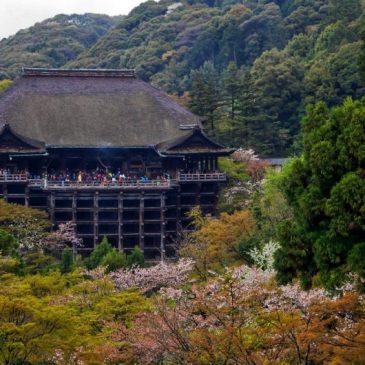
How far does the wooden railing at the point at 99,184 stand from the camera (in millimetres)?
49844

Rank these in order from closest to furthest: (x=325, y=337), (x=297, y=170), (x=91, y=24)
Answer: (x=325, y=337)
(x=297, y=170)
(x=91, y=24)

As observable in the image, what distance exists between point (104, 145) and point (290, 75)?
17412 millimetres

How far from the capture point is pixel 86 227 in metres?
51.2

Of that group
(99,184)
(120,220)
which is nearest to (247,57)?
(120,220)

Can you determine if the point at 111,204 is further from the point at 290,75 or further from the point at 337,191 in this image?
the point at 337,191

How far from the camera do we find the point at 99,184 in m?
50.3

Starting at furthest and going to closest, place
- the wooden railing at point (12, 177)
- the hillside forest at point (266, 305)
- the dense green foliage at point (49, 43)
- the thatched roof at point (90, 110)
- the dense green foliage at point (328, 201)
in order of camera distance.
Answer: the dense green foliage at point (49, 43) < the thatched roof at point (90, 110) < the wooden railing at point (12, 177) < the dense green foliage at point (328, 201) < the hillside forest at point (266, 305)

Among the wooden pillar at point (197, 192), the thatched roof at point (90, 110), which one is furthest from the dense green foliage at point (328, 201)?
→ the thatched roof at point (90, 110)

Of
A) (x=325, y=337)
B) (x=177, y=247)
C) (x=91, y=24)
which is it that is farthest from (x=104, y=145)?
(x=91, y=24)

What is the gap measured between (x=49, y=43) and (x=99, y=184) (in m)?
77.2

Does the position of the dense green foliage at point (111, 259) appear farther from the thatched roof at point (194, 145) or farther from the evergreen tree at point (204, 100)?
the evergreen tree at point (204, 100)

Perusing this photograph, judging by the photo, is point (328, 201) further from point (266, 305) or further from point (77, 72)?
point (77, 72)

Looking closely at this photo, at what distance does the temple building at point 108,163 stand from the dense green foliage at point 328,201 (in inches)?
1077

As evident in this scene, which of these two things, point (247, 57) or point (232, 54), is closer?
point (247, 57)
